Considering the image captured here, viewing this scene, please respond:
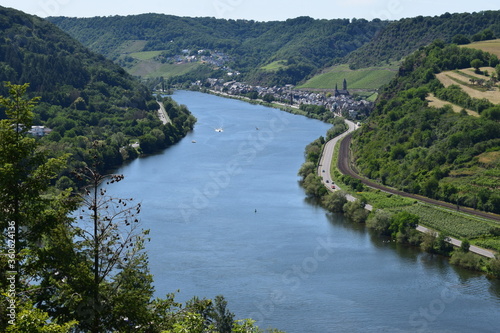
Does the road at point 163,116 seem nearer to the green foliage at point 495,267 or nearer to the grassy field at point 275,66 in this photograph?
the green foliage at point 495,267

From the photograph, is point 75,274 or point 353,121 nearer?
point 75,274

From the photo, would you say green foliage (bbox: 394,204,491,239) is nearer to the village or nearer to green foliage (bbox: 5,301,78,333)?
green foliage (bbox: 5,301,78,333)

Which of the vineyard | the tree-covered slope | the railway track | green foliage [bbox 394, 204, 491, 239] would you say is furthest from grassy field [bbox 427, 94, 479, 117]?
the vineyard

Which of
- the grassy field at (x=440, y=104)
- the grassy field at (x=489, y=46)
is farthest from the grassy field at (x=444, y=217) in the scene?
the grassy field at (x=489, y=46)

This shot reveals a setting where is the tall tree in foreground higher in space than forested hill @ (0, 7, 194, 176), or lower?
higher

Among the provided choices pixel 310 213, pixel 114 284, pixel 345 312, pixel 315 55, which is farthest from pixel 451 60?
pixel 315 55

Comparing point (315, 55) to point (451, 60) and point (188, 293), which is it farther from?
point (188, 293)

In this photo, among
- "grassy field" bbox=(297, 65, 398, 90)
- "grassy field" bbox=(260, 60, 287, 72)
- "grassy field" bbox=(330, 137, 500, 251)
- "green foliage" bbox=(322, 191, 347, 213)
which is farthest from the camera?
"grassy field" bbox=(260, 60, 287, 72)
